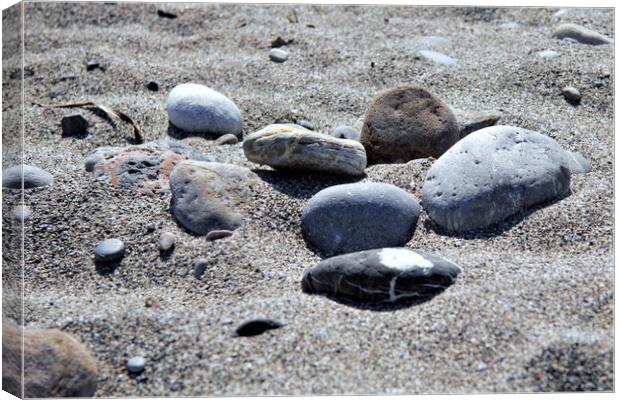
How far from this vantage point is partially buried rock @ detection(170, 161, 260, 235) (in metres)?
2.75

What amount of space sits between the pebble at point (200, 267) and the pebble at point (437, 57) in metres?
1.91

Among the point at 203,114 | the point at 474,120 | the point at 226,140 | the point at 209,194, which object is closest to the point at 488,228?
the point at 474,120

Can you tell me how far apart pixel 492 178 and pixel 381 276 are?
0.66 m

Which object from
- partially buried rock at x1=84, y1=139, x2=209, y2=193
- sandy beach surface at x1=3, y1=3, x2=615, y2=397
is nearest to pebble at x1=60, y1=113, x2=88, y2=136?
sandy beach surface at x1=3, y1=3, x2=615, y2=397

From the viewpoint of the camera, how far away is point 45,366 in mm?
2117

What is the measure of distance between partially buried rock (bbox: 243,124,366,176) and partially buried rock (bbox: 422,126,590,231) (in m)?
0.27

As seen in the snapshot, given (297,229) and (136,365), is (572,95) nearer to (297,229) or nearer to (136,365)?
(297,229)

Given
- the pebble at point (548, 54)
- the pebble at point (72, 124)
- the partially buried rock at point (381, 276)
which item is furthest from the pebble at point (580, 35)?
the pebble at point (72, 124)

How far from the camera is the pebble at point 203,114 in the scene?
3.50m

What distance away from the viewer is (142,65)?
13.3 ft

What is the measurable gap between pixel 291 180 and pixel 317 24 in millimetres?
1721

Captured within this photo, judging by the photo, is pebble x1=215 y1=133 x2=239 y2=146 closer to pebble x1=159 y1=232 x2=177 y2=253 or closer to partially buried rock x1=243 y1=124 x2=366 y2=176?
partially buried rock x1=243 y1=124 x2=366 y2=176

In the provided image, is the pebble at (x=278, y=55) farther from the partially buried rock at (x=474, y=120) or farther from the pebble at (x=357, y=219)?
the pebble at (x=357, y=219)

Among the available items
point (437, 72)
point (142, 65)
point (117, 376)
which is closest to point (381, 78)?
point (437, 72)
